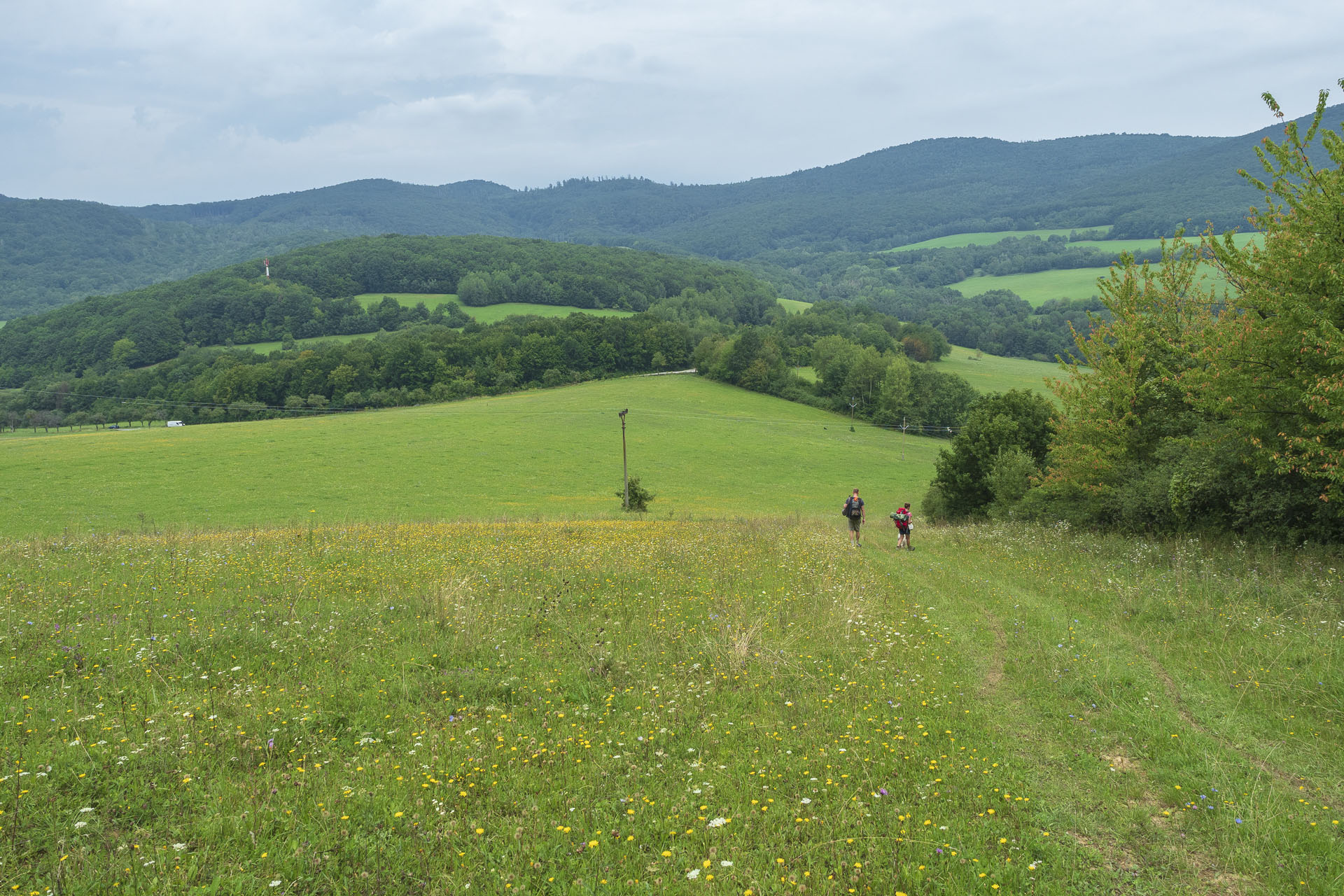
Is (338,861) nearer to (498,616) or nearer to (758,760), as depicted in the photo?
(758,760)

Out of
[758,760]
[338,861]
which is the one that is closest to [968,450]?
[758,760]

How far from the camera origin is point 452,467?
6175 cm

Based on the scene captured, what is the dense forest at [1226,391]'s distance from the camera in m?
13.1

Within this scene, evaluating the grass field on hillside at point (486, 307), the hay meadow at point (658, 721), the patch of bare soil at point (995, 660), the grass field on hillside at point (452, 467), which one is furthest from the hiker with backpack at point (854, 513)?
the grass field on hillside at point (486, 307)

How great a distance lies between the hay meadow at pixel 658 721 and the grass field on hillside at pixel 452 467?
21062 mm

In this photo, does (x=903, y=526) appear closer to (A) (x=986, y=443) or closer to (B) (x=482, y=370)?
(A) (x=986, y=443)

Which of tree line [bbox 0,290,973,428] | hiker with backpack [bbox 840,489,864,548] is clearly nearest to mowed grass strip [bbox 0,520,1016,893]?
hiker with backpack [bbox 840,489,864,548]

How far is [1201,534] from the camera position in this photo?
1791 centimetres

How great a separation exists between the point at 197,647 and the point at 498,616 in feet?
12.5

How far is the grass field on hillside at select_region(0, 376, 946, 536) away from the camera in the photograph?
4578 centimetres

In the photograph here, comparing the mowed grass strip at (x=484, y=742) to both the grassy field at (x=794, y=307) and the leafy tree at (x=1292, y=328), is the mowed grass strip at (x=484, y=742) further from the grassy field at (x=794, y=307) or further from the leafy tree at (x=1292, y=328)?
the grassy field at (x=794, y=307)

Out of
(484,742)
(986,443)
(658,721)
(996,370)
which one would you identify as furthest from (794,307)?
(484,742)

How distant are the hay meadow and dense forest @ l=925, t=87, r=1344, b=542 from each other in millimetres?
2067

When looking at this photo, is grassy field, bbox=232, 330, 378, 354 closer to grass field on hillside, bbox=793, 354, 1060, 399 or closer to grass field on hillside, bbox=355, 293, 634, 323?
grass field on hillside, bbox=355, 293, 634, 323
